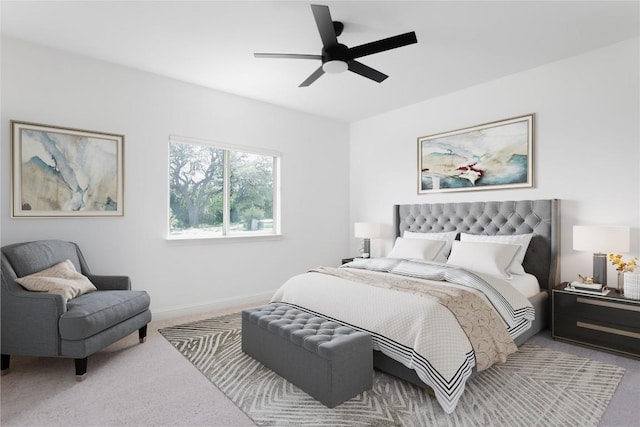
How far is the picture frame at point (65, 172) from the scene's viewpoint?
307cm

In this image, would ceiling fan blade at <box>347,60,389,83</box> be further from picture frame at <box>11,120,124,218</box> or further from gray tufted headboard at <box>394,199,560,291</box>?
picture frame at <box>11,120,124,218</box>

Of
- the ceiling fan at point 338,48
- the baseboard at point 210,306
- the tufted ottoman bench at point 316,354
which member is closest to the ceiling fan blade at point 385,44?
the ceiling fan at point 338,48

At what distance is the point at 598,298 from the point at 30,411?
13.8 feet

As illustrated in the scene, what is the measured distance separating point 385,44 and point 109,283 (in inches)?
121

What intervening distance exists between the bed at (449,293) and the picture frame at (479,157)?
0.90 feet

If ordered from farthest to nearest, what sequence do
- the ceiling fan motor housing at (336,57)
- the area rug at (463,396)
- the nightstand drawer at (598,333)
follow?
the nightstand drawer at (598,333), the ceiling fan motor housing at (336,57), the area rug at (463,396)

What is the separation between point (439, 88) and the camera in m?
4.28

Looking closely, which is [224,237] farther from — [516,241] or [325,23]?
[516,241]

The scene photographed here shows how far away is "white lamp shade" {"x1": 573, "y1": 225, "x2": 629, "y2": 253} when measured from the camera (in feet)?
9.69

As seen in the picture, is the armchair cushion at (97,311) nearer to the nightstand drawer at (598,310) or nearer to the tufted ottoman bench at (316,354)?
the tufted ottoman bench at (316,354)

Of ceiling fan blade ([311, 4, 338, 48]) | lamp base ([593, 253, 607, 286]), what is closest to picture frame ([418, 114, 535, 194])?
lamp base ([593, 253, 607, 286])

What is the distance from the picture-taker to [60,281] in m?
2.71

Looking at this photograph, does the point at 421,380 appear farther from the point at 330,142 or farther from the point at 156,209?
the point at 330,142

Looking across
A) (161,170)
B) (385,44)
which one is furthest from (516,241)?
(161,170)
